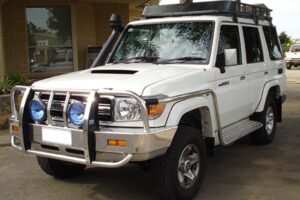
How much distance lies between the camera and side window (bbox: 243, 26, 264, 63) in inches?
278

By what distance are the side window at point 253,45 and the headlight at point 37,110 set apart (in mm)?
3185

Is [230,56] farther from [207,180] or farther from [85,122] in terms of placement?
[85,122]

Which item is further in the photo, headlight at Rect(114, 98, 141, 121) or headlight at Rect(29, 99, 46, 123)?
headlight at Rect(29, 99, 46, 123)

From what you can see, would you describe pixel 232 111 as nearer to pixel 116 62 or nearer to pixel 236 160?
pixel 236 160

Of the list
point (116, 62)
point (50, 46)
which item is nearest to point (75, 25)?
point (50, 46)

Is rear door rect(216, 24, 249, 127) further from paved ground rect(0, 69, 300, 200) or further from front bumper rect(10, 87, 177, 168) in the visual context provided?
front bumper rect(10, 87, 177, 168)

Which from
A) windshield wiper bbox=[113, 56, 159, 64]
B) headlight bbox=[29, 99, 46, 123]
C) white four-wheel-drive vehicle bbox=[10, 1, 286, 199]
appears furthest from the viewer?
windshield wiper bbox=[113, 56, 159, 64]

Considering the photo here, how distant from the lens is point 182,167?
5062mm

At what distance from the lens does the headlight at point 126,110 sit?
4.60 metres

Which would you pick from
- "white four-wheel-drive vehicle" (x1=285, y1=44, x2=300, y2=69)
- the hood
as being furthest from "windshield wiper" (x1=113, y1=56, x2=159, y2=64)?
"white four-wheel-drive vehicle" (x1=285, y1=44, x2=300, y2=69)

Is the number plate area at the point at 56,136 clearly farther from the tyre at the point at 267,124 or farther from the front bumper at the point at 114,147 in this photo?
the tyre at the point at 267,124

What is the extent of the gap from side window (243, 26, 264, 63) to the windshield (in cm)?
109

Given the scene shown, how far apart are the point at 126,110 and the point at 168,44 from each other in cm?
175

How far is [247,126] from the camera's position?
22.7ft
